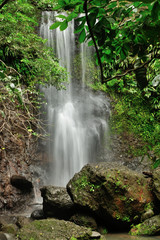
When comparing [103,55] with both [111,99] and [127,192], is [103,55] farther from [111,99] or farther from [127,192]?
[111,99]

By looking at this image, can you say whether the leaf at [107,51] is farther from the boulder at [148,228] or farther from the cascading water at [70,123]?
the cascading water at [70,123]

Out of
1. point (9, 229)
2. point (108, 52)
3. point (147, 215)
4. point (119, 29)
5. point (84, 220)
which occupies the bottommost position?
point (84, 220)

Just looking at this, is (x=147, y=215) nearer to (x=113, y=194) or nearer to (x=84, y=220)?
(x=113, y=194)

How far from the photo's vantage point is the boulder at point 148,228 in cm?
475

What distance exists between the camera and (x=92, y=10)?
0.86 metres

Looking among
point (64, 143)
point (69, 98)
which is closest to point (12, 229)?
point (64, 143)

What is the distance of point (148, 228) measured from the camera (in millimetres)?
4855

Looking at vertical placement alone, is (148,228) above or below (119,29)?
below

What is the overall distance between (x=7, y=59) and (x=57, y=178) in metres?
5.05

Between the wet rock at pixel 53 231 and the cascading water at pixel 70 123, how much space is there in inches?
177

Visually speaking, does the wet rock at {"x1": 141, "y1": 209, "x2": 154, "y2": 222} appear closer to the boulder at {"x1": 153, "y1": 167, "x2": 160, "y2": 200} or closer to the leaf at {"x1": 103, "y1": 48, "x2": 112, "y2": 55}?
the boulder at {"x1": 153, "y1": 167, "x2": 160, "y2": 200}

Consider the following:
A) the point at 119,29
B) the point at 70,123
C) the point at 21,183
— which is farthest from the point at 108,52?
the point at 70,123

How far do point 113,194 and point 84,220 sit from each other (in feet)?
3.06

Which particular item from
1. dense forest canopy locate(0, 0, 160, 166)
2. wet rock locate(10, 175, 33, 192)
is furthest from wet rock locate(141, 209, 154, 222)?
wet rock locate(10, 175, 33, 192)
